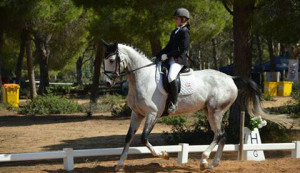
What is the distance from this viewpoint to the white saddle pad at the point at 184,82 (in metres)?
8.55

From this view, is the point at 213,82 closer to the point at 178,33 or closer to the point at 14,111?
the point at 178,33

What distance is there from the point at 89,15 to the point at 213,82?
22.8m

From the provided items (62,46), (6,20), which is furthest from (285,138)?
(62,46)

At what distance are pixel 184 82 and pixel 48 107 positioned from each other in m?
15.9

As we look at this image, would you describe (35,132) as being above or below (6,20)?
below

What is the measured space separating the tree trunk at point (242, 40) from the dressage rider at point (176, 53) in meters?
5.04

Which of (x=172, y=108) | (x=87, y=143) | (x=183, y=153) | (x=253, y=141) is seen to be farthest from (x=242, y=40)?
(x=172, y=108)

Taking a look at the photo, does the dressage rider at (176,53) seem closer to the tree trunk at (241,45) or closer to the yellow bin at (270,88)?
the tree trunk at (241,45)

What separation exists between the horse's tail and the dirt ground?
3.08ft

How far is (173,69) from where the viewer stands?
8469 mm

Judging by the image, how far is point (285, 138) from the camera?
12836mm

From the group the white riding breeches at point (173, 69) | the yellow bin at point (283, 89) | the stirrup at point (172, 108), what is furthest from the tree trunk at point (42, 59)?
the stirrup at point (172, 108)

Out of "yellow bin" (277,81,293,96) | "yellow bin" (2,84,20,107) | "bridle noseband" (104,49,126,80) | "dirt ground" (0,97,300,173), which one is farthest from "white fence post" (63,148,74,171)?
"yellow bin" (277,81,293,96)

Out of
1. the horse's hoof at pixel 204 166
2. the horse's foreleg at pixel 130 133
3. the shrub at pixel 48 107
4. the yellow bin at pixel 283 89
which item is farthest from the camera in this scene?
the yellow bin at pixel 283 89
